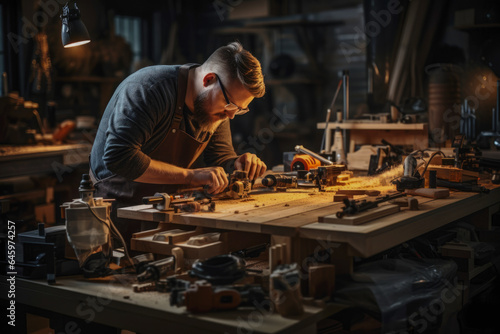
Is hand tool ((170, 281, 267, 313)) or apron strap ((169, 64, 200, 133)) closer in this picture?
hand tool ((170, 281, 267, 313))

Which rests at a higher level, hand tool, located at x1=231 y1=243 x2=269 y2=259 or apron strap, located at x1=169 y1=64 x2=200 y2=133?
apron strap, located at x1=169 y1=64 x2=200 y2=133

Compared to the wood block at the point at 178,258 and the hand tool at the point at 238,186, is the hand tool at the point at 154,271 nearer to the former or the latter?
the wood block at the point at 178,258

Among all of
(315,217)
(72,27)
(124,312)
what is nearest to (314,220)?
(315,217)

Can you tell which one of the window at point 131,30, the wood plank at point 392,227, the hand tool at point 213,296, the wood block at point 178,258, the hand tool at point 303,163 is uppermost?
the window at point 131,30

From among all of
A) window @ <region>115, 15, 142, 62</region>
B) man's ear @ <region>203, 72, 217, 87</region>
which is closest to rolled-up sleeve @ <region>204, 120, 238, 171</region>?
man's ear @ <region>203, 72, 217, 87</region>

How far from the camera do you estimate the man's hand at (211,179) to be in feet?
9.66

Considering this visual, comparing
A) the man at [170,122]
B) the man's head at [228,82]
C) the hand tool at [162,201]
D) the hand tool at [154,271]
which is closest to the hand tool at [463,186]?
the man at [170,122]

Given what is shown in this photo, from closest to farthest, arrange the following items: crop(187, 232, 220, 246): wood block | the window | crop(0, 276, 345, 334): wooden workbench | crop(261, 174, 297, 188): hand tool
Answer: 1. crop(0, 276, 345, 334): wooden workbench
2. crop(187, 232, 220, 246): wood block
3. crop(261, 174, 297, 188): hand tool
4. the window

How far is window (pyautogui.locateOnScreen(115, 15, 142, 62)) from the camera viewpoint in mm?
8938

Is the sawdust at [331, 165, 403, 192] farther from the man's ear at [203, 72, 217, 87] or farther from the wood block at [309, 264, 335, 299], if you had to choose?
the wood block at [309, 264, 335, 299]

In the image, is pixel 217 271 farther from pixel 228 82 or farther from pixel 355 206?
pixel 228 82

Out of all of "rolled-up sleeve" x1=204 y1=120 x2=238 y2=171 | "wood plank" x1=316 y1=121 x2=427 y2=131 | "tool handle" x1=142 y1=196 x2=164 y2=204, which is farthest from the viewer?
"wood plank" x1=316 y1=121 x2=427 y2=131

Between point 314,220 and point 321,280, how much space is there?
0.28m

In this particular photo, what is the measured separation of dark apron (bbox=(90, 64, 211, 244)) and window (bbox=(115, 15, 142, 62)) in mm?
5964
